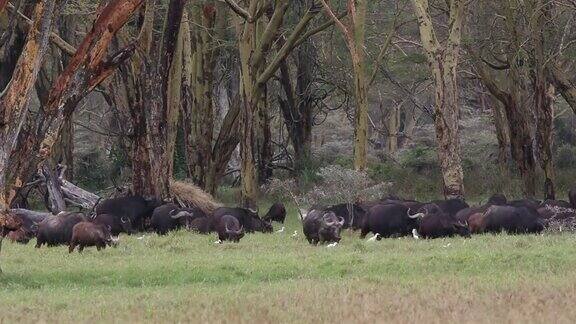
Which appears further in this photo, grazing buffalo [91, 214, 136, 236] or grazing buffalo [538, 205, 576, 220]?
grazing buffalo [91, 214, 136, 236]

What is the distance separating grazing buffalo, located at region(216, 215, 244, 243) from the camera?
21094 millimetres

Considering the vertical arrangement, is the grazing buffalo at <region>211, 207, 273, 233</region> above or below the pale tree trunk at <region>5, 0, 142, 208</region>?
below

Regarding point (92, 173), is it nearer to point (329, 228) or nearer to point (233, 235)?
point (233, 235)

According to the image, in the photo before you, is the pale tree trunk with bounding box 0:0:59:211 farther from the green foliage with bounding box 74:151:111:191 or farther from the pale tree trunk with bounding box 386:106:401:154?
the pale tree trunk with bounding box 386:106:401:154

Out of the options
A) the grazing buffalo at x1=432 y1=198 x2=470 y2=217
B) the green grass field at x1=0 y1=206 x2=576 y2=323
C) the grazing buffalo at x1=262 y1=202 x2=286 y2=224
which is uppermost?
the grazing buffalo at x1=432 y1=198 x2=470 y2=217

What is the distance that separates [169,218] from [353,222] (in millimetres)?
3877

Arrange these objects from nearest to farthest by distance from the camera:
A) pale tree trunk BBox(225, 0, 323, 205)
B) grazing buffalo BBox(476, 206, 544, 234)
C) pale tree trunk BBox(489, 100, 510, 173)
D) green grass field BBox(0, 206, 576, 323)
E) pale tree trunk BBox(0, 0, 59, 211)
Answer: green grass field BBox(0, 206, 576, 323) → pale tree trunk BBox(0, 0, 59, 211) → grazing buffalo BBox(476, 206, 544, 234) → pale tree trunk BBox(225, 0, 323, 205) → pale tree trunk BBox(489, 100, 510, 173)

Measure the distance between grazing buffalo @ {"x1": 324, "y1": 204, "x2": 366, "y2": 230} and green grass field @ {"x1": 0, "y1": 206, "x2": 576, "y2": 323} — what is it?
2.54m

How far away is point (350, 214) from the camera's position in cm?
2327

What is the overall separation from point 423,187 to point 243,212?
1611 cm

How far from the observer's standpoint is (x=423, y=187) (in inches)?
1545

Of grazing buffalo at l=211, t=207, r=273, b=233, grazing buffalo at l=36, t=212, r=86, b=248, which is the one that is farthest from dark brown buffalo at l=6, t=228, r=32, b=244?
grazing buffalo at l=211, t=207, r=273, b=233

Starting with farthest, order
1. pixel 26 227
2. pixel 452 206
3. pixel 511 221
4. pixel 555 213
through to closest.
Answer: pixel 26 227
pixel 452 206
pixel 555 213
pixel 511 221

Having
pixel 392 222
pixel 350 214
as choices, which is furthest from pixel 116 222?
pixel 392 222
